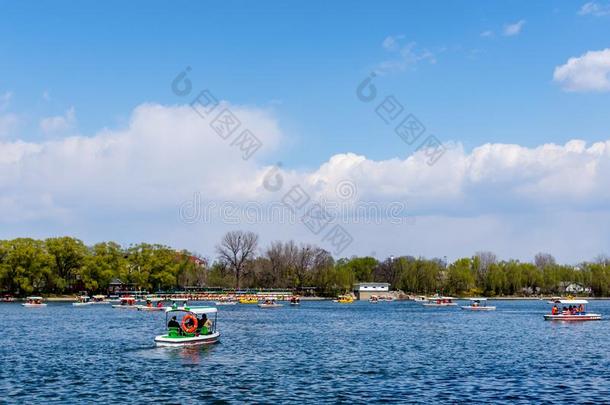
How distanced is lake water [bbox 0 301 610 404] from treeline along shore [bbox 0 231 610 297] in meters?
91.4

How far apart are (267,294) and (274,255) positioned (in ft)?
64.5

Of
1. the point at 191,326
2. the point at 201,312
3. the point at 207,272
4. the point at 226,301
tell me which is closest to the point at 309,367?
the point at 191,326

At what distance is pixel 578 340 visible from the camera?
197 feet

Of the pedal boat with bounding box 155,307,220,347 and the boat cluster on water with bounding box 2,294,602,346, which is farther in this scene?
the boat cluster on water with bounding box 2,294,602,346

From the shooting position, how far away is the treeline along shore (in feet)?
504

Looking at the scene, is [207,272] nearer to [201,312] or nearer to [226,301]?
[226,301]

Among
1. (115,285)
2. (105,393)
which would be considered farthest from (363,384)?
(115,285)

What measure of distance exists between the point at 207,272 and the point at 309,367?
16013 centimetres

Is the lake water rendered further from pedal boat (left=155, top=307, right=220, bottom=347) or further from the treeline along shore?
the treeline along shore

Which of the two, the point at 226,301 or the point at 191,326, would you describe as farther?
the point at 226,301

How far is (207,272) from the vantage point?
650 ft

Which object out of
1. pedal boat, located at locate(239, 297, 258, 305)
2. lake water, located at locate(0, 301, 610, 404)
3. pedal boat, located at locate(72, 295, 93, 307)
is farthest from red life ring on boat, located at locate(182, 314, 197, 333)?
pedal boat, located at locate(239, 297, 258, 305)

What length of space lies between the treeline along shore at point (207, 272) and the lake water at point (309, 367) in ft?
300

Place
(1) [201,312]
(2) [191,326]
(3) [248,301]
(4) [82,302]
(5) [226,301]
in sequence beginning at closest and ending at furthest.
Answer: (2) [191,326] → (1) [201,312] → (4) [82,302] → (5) [226,301] → (3) [248,301]
